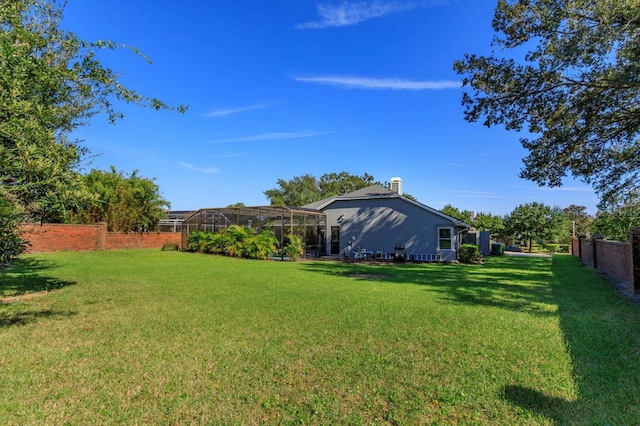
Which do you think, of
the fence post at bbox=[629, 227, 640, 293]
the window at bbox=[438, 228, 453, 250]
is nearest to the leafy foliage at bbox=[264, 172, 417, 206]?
the window at bbox=[438, 228, 453, 250]

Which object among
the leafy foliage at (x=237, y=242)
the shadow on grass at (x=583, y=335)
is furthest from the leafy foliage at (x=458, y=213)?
the shadow on grass at (x=583, y=335)

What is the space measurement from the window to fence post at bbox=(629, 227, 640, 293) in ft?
→ 36.3

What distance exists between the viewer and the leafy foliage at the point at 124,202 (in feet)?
78.1

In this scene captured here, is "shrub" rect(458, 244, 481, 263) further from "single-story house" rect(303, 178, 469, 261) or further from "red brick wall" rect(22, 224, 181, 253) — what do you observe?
"red brick wall" rect(22, 224, 181, 253)

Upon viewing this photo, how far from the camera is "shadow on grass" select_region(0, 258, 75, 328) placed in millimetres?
6497

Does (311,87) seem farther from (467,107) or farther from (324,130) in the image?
(467,107)

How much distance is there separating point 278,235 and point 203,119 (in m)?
8.15

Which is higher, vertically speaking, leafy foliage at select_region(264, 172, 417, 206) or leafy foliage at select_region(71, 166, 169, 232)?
leafy foliage at select_region(264, 172, 417, 206)

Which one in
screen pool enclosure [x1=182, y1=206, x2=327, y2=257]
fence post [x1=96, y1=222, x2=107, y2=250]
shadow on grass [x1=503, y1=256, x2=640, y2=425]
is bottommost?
shadow on grass [x1=503, y1=256, x2=640, y2=425]

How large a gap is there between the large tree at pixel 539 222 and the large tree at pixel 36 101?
38.4m

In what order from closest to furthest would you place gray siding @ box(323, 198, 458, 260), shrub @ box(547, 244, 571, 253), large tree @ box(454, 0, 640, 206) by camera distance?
1. large tree @ box(454, 0, 640, 206)
2. gray siding @ box(323, 198, 458, 260)
3. shrub @ box(547, 244, 571, 253)

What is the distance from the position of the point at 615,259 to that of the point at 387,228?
37.8ft

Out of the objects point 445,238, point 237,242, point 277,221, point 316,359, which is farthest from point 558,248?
point 316,359

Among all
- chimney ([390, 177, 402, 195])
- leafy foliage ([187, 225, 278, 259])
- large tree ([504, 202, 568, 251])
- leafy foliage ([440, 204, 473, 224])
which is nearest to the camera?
leafy foliage ([187, 225, 278, 259])
